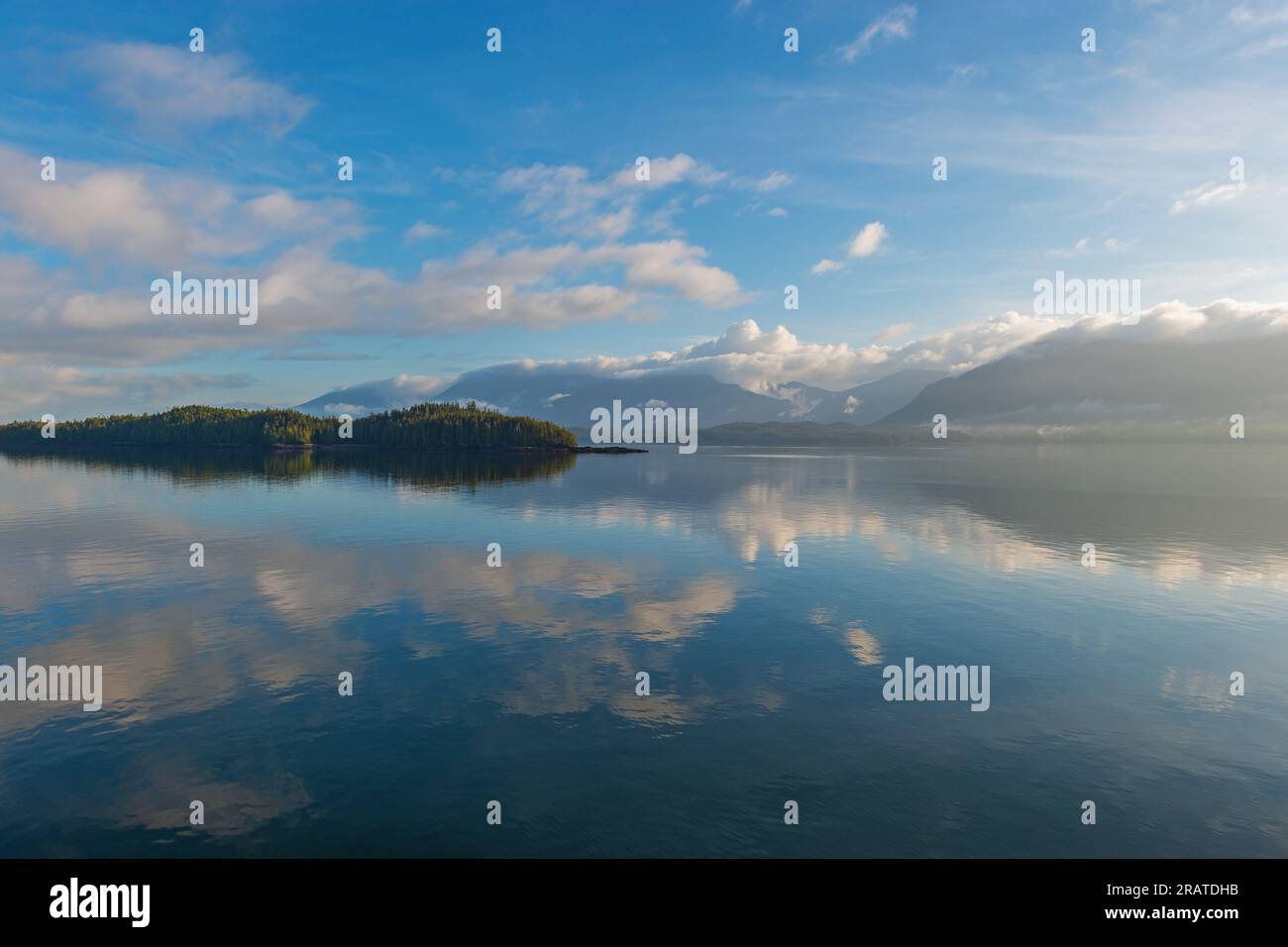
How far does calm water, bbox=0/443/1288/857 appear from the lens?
2180 cm

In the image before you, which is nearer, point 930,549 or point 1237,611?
point 1237,611

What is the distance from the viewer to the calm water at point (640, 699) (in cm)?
2180

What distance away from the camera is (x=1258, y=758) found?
87.5 ft

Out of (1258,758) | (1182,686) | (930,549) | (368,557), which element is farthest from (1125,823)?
(368,557)

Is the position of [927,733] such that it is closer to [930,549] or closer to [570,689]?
[570,689]

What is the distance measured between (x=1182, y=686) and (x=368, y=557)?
6495 centimetres

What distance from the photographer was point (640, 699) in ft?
104
